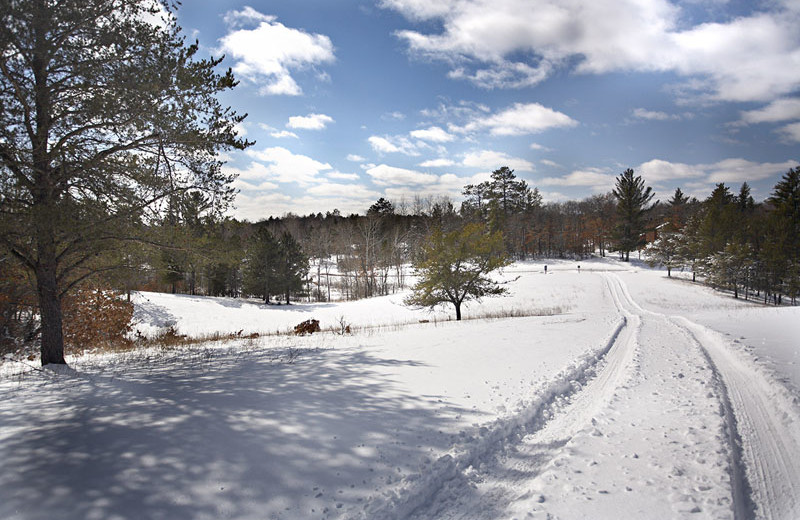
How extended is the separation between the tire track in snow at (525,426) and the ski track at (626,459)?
14 millimetres

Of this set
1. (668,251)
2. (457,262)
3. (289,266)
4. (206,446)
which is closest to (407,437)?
(206,446)

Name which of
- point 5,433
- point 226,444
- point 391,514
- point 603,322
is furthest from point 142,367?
point 603,322

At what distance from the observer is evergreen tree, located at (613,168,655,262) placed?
2140 inches

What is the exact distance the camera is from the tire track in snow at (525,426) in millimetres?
3021

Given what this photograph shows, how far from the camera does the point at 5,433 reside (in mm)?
3723

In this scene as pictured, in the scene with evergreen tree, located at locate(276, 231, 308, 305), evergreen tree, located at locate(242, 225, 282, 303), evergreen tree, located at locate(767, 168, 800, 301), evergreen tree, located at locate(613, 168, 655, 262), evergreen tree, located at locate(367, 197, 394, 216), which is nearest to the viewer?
evergreen tree, located at locate(767, 168, 800, 301)

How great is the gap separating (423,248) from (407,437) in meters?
16.0

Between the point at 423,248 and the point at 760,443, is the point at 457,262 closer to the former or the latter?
the point at 423,248

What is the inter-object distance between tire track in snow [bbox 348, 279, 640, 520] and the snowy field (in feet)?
0.07

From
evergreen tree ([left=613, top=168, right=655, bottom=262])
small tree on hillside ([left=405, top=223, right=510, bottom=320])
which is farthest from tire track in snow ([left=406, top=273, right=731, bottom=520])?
evergreen tree ([left=613, top=168, right=655, bottom=262])

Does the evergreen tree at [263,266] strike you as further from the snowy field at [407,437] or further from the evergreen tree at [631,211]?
the evergreen tree at [631,211]

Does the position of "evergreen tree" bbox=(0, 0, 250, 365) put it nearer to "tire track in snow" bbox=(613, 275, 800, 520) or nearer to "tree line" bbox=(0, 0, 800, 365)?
"tree line" bbox=(0, 0, 800, 365)

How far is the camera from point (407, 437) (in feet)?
12.9

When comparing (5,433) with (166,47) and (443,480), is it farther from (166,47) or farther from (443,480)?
(166,47)
